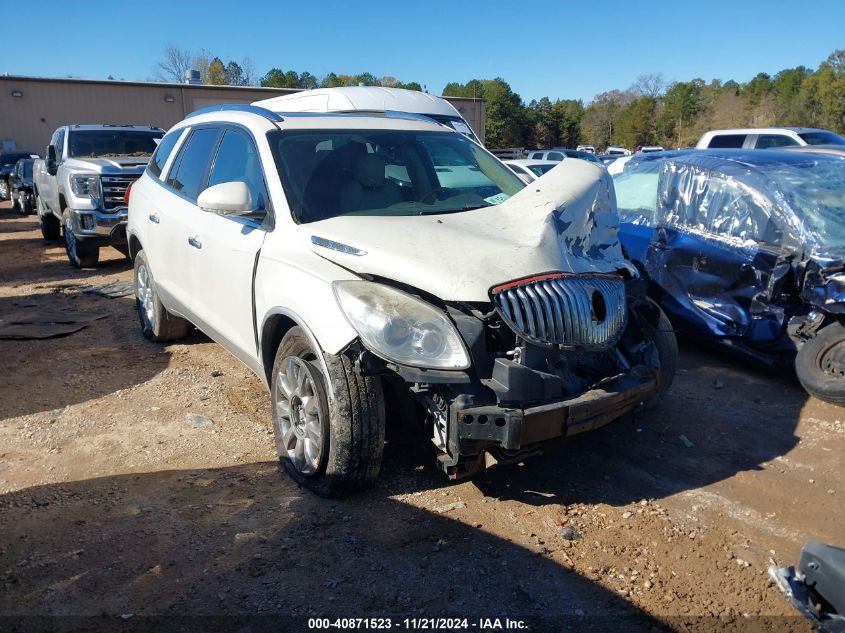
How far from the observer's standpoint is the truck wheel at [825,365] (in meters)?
4.68

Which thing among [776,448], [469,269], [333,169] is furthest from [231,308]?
[776,448]

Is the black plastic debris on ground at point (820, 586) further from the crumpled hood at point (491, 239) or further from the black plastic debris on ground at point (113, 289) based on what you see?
the black plastic debris on ground at point (113, 289)

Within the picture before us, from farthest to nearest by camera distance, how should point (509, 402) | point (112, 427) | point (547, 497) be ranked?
point (112, 427) < point (547, 497) < point (509, 402)

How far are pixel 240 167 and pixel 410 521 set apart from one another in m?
2.47

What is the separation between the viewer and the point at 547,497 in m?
3.58

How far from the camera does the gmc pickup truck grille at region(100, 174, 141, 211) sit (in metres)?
9.63

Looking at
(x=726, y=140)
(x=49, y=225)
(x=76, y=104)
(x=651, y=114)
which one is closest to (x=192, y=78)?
(x=76, y=104)

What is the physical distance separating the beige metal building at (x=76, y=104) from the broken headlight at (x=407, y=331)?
30295mm

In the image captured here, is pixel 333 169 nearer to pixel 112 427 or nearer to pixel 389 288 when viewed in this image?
pixel 389 288

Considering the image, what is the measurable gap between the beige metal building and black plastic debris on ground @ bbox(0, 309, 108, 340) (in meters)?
25.2

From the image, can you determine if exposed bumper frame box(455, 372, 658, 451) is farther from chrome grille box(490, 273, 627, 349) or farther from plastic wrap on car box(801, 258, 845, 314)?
plastic wrap on car box(801, 258, 845, 314)

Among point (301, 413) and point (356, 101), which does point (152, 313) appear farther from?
point (356, 101)

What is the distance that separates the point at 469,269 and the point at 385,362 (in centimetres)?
58

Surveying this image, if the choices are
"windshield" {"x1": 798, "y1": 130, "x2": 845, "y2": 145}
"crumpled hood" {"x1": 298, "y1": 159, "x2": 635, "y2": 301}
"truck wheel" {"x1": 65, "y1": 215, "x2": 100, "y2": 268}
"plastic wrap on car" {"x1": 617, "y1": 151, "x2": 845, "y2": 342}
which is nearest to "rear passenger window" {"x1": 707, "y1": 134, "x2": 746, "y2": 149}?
"windshield" {"x1": 798, "y1": 130, "x2": 845, "y2": 145}
